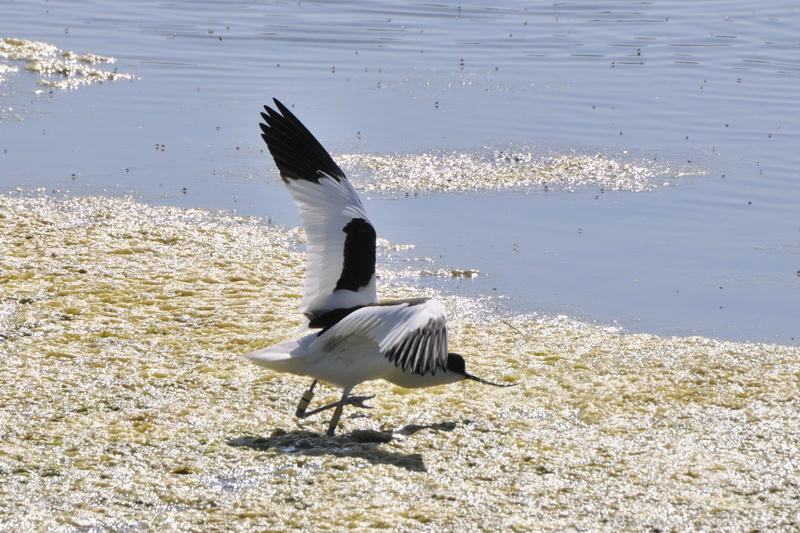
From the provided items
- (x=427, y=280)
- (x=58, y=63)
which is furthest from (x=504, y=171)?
(x=58, y=63)

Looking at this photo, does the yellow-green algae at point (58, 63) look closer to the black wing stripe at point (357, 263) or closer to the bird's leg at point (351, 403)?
the black wing stripe at point (357, 263)

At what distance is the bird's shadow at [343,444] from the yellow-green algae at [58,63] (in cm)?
938

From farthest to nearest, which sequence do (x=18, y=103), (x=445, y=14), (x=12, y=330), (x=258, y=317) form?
(x=445, y=14) → (x=18, y=103) → (x=258, y=317) → (x=12, y=330)

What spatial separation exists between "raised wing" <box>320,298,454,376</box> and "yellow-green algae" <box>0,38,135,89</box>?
9.48 m

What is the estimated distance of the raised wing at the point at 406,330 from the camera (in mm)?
4836

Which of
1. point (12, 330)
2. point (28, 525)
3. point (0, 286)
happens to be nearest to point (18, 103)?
point (0, 286)

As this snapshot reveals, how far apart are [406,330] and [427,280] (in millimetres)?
3189

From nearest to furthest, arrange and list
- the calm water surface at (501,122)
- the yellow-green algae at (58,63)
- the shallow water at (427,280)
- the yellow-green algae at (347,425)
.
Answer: the yellow-green algae at (347,425), the shallow water at (427,280), the calm water surface at (501,122), the yellow-green algae at (58,63)

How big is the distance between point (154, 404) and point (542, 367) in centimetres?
219

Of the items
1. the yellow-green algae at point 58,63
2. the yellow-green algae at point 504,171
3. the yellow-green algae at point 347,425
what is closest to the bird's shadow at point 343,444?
the yellow-green algae at point 347,425

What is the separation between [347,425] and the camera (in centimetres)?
545

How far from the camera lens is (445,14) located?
1938cm

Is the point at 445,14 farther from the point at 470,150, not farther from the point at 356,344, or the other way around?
the point at 356,344

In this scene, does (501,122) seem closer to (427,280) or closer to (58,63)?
(427,280)
